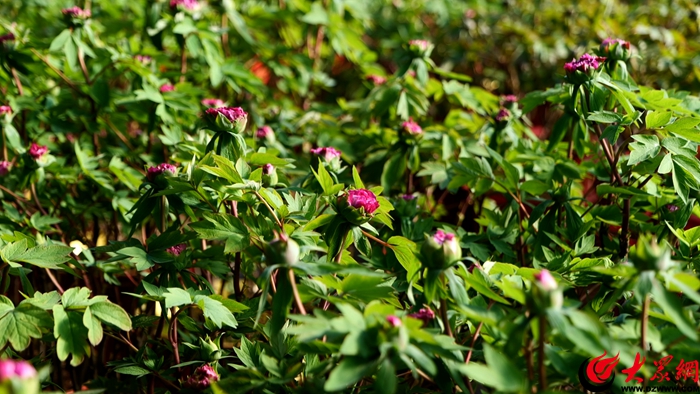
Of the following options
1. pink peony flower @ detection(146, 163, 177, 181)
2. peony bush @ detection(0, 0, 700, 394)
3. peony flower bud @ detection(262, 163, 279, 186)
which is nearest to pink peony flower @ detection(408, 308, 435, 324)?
peony bush @ detection(0, 0, 700, 394)

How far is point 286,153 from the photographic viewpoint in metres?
1.52

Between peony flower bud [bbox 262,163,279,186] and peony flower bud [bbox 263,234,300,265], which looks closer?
peony flower bud [bbox 263,234,300,265]

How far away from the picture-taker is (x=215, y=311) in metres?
0.89

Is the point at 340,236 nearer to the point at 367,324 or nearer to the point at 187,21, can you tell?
the point at 367,324

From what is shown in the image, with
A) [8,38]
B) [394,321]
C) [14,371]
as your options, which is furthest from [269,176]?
[8,38]

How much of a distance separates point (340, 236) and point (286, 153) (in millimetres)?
636

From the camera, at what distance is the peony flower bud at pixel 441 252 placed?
750 millimetres

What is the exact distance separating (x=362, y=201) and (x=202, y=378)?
1.12 feet

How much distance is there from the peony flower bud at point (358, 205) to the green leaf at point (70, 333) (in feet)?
1.32

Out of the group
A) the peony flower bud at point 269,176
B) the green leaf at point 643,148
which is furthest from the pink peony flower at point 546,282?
the peony flower bud at point 269,176

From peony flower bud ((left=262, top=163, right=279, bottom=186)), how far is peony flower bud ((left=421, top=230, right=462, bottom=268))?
38 centimetres

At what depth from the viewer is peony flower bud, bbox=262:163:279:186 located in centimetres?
106

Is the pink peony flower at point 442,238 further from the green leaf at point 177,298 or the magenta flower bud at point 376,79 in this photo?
the magenta flower bud at point 376,79

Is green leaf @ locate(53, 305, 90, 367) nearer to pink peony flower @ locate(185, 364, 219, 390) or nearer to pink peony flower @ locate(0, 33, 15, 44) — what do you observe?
pink peony flower @ locate(185, 364, 219, 390)
